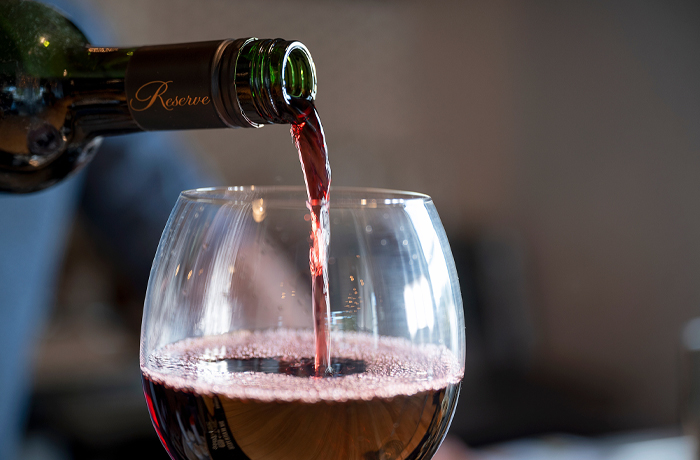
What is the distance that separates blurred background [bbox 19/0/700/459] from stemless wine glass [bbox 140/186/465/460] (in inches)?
86.3

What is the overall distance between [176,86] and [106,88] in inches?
4.4

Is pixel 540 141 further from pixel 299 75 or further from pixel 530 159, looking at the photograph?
pixel 299 75

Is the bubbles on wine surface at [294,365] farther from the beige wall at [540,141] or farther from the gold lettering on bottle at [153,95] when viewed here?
the beige wall at [540,141]

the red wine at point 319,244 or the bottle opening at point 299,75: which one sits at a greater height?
the bottle opening at point 299,75

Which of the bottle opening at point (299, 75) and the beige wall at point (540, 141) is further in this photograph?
the beige wall at point (540, 141)

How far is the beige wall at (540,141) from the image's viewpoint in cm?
288

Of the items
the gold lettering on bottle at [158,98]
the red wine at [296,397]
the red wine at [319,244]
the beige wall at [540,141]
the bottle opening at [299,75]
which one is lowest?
the red wine at [296,397]

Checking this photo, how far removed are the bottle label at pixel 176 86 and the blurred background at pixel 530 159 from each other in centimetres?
218

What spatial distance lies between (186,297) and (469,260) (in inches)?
103

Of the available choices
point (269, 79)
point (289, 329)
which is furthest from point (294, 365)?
point (269, 79)

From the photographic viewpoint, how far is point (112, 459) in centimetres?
193

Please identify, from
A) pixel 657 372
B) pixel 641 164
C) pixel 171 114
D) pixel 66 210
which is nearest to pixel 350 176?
pixel 641 164

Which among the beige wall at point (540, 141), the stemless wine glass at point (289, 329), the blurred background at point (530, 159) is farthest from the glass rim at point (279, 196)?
the beige wall at point (540, 141)

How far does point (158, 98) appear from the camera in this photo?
1.25ft
